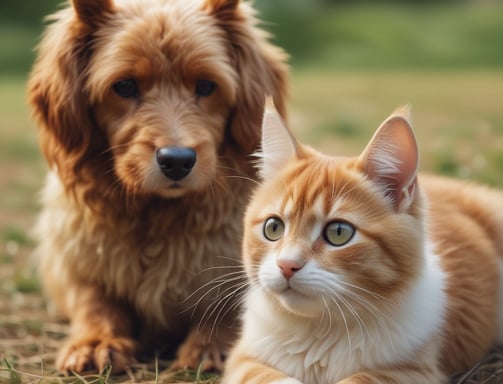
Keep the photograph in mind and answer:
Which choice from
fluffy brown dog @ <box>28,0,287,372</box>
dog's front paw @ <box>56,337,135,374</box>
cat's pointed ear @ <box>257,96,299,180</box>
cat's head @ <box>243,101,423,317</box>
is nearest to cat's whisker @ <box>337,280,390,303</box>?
cat's head @ <box>243,101,423,317</box>

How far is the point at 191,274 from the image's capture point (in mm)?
3387

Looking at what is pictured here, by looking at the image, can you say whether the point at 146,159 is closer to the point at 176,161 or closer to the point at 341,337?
the point at 176,161

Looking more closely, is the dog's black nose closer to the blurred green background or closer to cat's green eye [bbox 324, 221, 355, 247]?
cat's green eye [bbox 324, 221, 355, 247]

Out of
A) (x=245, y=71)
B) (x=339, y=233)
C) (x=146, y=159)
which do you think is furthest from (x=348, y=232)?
(x=245, y=71)

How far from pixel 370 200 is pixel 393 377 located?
21.6 inches

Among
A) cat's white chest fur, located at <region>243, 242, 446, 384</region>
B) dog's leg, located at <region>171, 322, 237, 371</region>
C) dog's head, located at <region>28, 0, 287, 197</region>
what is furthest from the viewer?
dog's leg, located at <region>171, 322, 237, 371</region>

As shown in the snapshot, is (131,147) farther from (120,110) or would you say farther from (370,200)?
(370,200)

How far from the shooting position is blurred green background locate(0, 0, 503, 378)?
5.46 meters

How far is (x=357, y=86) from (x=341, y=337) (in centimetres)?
658

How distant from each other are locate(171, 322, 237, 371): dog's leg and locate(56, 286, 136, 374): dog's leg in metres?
0.22

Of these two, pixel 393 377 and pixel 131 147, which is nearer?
pixel 393 377

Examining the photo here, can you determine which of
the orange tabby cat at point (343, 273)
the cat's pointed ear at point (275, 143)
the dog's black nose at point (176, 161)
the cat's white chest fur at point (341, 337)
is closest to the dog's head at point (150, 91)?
the dog's black nose at point (176, 161)

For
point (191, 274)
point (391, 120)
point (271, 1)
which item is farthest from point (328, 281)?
point (271, 1)

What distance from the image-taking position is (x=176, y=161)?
297cm
